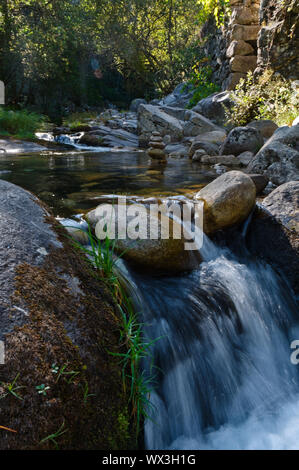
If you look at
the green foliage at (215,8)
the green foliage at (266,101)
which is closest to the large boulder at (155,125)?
the green foliage at (266,101)

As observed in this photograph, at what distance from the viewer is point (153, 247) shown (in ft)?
10.2

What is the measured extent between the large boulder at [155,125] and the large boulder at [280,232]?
1168cm

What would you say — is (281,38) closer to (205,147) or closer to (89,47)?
(205,147)

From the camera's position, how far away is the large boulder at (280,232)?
3.79 metres

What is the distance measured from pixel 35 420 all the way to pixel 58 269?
0.87 meters

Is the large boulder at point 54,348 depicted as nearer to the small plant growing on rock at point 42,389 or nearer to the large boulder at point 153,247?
the small plant growing on rock at point 42,389

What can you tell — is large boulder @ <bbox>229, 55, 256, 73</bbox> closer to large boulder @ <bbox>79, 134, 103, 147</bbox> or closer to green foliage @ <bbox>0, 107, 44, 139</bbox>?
large boulder @ <bbox>79, 134, 103, 147</bbox>

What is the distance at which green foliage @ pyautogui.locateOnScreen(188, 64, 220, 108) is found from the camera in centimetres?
2030

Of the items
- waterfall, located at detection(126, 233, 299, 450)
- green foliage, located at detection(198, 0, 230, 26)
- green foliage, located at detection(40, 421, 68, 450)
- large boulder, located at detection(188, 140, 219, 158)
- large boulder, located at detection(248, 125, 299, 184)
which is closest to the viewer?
green foliage, located at detection(40, 421, 68, 450)

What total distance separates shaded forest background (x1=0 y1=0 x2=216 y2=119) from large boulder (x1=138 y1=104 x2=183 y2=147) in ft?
26.8

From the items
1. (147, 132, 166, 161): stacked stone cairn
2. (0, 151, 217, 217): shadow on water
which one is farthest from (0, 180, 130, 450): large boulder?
(147, 132, 166, 161): stacked stone cairn

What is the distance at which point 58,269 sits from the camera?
2.06 meters
